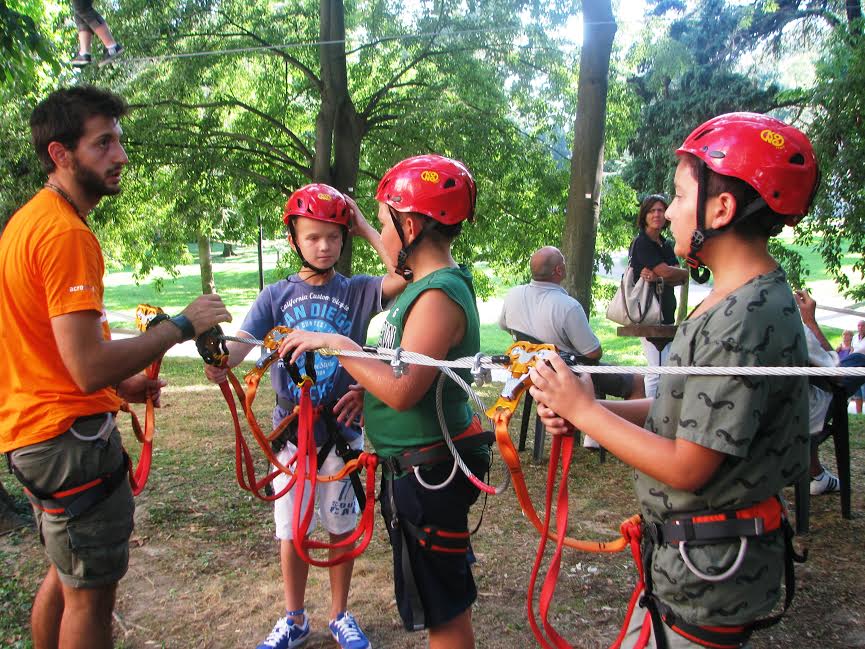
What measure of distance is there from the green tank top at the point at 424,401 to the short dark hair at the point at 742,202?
0.87 m

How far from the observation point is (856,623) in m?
3.51

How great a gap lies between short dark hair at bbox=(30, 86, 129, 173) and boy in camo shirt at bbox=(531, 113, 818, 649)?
1.92 meters

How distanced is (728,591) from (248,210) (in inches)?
425

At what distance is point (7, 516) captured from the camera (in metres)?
4.61

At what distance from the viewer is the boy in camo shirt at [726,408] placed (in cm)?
163

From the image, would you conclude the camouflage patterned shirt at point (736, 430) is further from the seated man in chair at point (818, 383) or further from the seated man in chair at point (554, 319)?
the seated man in chair at point (554, 319)

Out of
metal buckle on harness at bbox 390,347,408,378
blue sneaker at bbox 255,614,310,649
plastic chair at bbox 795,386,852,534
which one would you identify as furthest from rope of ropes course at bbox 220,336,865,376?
plastic chair at bbox 795,386,852,534

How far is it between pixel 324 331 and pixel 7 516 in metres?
2.99

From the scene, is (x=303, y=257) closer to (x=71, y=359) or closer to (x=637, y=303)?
(x=71, y=359)

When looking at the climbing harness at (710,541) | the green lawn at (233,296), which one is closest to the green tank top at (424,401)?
the climbing harness at (710,541)

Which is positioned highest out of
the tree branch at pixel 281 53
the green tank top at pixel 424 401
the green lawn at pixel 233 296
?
the tree branch at pixel 281 53

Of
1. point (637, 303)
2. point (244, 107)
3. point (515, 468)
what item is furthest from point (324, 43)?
point (515, 468)

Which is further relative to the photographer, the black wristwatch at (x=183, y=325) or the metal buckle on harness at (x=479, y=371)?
the black wristwatch at (x=183, y=325)

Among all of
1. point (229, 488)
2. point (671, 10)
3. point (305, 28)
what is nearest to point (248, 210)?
point (305, 28)
